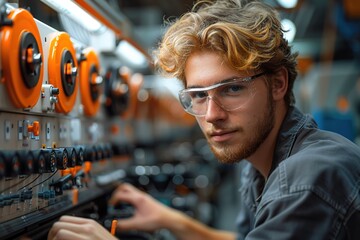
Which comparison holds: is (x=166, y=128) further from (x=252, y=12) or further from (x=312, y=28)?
(x=252, y=12)

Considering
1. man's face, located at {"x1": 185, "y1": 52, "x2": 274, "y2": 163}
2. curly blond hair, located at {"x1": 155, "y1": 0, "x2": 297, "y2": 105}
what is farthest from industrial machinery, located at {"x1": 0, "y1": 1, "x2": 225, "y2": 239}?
man's face, located at {"x1": 185, "y1": 52, "x2": 274, "y2": 163}

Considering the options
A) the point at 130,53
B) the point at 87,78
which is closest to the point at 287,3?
the point at 130,53

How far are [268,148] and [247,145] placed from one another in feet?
0.42

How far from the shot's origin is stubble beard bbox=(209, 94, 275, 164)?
1620 mm

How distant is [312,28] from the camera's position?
742cm

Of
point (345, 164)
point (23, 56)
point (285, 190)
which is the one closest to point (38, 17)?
point (23, 56)

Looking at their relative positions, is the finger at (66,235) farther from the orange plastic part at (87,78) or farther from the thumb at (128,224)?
the thumb at (128,224)

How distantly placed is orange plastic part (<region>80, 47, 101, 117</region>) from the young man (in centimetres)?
35

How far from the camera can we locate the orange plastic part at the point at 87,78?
2.06 metres

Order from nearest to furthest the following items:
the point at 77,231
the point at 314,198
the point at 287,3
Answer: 1. the point at 314,198
2. the point at 77,231
3. the point at 287,3

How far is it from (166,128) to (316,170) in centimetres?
494

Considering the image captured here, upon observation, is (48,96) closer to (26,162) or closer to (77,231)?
(26,162)

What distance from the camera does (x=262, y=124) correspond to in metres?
1.64

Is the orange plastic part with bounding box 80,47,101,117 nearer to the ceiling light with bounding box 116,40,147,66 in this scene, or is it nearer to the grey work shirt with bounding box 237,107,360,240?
the ceiling light with bounding box 116,40,147,66
